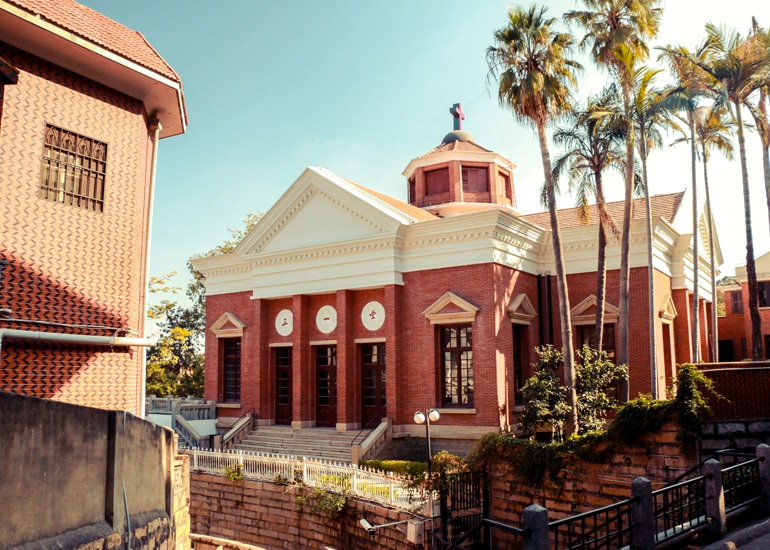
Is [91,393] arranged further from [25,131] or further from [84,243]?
[25,131]

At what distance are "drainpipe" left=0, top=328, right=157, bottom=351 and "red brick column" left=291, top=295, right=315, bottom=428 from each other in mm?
11806

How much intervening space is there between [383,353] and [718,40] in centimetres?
1495

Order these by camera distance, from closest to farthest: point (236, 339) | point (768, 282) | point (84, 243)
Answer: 1. point (84, 243)
2. point (236, 339)
3. point (768, 282)

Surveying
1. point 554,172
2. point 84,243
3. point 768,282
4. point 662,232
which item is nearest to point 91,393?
point 84,243

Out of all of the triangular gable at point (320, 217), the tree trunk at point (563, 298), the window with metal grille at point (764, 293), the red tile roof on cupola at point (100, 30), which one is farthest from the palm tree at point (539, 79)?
the window with metal grille at point (764, 293)

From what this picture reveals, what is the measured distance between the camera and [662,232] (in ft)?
77.3

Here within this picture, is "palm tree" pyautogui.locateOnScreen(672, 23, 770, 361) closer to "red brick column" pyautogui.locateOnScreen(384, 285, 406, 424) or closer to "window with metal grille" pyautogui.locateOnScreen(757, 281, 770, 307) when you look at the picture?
"red brick column" pyautogui.locateOnScreen(384, 285, 406, 424)

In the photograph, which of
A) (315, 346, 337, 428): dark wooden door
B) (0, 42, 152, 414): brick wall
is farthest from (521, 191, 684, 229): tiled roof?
(0, 42, 152, 414): brick wall

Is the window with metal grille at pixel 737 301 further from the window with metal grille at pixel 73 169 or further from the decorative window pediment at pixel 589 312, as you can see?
the window with metal grille at pixel 73 169

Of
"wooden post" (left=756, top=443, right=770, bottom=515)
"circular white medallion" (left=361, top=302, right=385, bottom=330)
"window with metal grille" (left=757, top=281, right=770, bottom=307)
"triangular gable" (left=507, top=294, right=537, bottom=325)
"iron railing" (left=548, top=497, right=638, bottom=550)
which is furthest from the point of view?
"window with metal grille" (left=757, top=281, right=770, bottom=307)

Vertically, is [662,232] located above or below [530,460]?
above

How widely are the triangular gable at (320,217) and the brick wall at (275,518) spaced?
9.21 metres

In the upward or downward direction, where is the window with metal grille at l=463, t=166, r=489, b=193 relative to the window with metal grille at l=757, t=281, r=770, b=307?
upward

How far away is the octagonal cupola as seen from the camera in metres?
29.1
